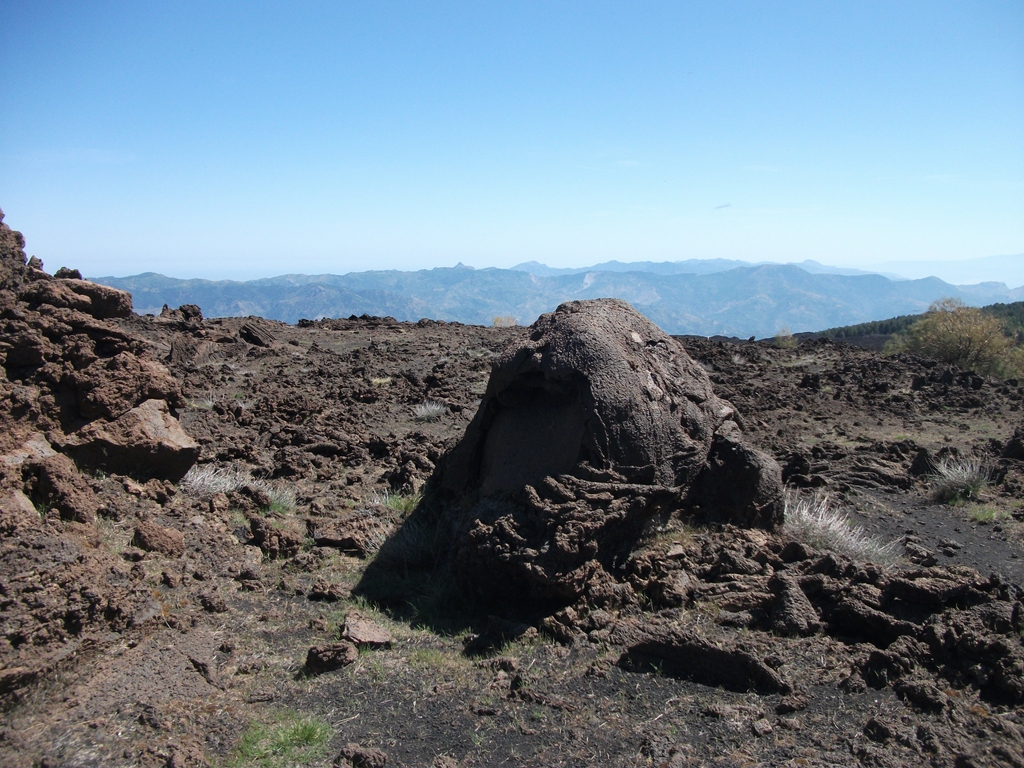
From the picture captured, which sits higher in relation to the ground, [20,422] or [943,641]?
[20,422]

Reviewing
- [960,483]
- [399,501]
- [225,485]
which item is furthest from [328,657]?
[960,483]

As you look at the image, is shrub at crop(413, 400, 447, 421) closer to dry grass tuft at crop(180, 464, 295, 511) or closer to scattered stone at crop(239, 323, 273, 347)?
dry grass tuft at crop(180, 464, 295, 511)

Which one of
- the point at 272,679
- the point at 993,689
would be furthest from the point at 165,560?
the point at 993,689

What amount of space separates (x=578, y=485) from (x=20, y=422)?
4.12 metres

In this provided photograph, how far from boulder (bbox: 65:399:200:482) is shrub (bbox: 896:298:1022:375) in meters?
17.0

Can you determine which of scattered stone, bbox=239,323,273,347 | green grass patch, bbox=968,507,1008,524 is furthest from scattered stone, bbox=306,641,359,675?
scattered stone, bbox=239,323,273,347

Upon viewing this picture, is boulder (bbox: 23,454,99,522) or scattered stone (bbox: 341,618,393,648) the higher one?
boulder (bbox: 23,454,99,522)

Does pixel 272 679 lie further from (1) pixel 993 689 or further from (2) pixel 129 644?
(1) pixel 993 689

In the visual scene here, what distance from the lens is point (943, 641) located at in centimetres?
362

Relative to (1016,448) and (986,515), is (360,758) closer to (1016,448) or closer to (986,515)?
(986,515)

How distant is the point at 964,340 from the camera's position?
17.0 metres

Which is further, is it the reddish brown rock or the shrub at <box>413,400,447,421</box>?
the shrub at <box>413,400,447,421</box>

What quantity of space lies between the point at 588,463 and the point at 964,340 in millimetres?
16284

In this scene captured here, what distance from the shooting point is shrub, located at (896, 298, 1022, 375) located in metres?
16.5
